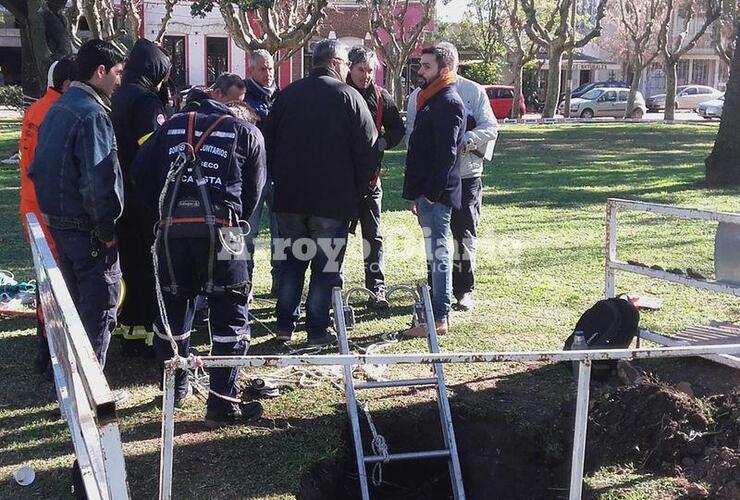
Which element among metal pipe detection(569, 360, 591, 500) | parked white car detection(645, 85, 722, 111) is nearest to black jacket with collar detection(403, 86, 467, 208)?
metal pipe detection(569, 360, 591, 500)

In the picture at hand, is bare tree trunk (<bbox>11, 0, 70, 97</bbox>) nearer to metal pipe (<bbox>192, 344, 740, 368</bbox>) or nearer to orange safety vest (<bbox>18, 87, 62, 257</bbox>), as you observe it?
orange safety vest (<bbox>18, 87, 62, 257</bbox>)

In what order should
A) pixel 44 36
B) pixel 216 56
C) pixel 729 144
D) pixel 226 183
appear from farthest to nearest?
1. pixel 216 56
2. pixel 44 36
3. pixel 729 144
4. pixel 226 183

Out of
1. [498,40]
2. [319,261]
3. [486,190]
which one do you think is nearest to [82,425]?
[319,261]

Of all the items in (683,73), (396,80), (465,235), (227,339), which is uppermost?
(683,73)

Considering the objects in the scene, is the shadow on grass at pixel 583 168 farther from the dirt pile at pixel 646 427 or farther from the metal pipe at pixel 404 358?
the metal pipe at pixel 404 358

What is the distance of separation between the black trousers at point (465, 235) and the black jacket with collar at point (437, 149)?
1.59 ft

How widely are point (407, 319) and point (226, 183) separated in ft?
8.49

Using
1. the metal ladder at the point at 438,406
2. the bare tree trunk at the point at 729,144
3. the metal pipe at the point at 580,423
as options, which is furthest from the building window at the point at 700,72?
the metal pipe at the point at 580,423

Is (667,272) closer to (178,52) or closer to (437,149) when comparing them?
(437,149)

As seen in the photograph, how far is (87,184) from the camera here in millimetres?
4281

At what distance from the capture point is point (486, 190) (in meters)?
13.5

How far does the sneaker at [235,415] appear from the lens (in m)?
4.62

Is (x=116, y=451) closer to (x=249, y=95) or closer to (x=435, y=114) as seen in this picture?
(x=435, y=114)

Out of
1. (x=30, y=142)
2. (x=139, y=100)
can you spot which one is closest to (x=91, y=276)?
(x=30, y=142)
